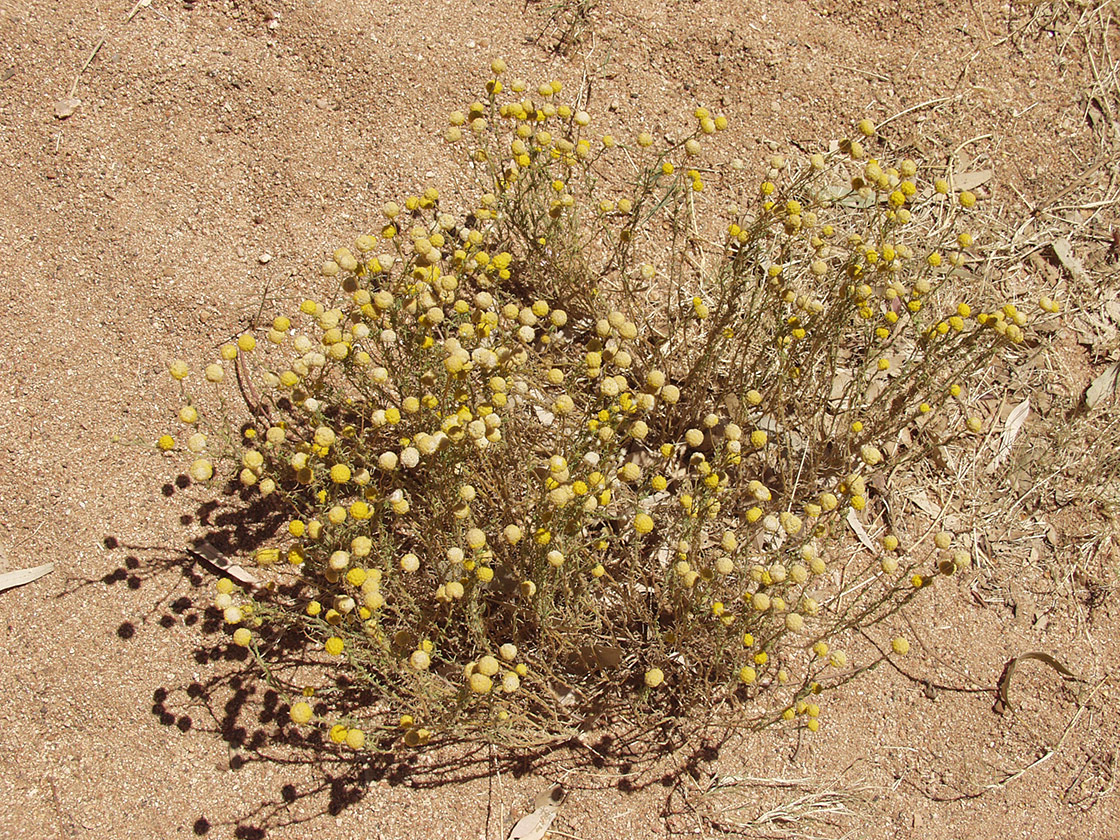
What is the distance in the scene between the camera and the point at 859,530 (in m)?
2.76

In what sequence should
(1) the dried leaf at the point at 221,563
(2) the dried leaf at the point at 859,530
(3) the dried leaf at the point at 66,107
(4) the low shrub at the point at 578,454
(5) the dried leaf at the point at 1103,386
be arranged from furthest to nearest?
1. (5) the dried leaf at the point at 1103,386
2. (3) the dried leaf at the point at 66,107
3. (2) the dried leaf at the point at 859,530
4. (1) the dried leaf at the point at 221,563
5. (4) the low shrub at the point at 578,454

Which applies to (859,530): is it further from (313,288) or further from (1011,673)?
(313,288)

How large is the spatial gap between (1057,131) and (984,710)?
2647mm

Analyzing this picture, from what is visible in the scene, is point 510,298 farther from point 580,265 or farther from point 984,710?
point 984,710

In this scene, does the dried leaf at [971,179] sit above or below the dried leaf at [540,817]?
above

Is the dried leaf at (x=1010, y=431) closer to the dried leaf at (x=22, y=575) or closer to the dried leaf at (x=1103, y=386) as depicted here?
the dried leaf at (x=1103, y=386)

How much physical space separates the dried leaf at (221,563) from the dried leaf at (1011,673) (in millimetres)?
2442

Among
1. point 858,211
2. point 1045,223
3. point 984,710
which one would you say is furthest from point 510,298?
point 1045,223

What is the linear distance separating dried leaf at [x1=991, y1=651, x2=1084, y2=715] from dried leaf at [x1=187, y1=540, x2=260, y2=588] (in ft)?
8.01

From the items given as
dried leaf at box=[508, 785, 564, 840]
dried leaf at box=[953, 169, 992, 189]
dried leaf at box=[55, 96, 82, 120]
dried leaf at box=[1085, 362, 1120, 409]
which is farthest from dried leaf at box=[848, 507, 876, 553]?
dried leaf at box=[55, 96, 82, 120]

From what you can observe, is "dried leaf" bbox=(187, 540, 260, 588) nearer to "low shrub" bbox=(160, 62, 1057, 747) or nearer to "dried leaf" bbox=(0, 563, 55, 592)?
"low shrub" bbox=(160, 62, 1057, 747)

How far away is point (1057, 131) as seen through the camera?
3.52 meters

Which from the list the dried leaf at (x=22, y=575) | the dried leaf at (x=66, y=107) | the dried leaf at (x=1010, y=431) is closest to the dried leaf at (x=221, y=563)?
the dried leaf at (x=22, y=575)

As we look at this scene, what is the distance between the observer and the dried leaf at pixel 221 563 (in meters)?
2.38
